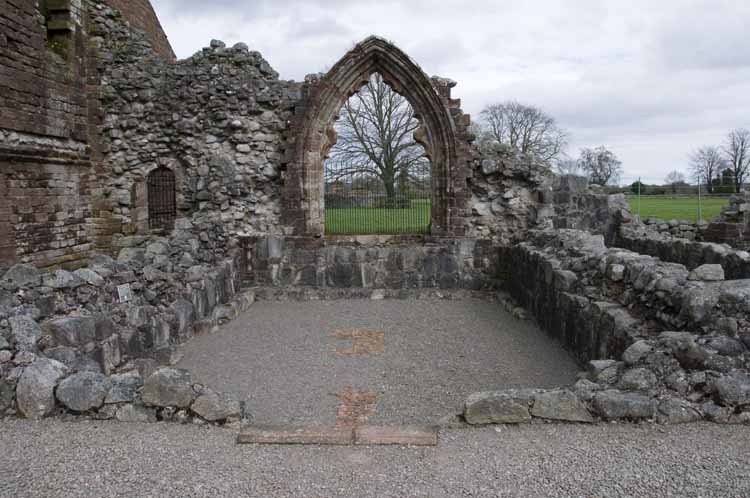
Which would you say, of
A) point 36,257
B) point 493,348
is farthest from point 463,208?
point 36,257

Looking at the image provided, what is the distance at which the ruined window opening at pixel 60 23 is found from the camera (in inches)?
384

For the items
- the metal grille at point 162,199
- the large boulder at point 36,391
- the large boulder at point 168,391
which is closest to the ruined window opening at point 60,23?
the metal grille at point 162,199

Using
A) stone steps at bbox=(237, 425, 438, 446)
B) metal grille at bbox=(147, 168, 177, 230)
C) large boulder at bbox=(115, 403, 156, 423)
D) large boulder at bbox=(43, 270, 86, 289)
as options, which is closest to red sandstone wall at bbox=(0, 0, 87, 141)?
metal grille at bbox=(147, 168, 177, 230)

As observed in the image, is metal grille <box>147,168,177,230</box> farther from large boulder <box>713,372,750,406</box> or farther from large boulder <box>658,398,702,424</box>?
large boulder <box>713,372,750,406</box>

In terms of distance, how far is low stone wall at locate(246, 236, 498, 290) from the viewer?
9.48 meters

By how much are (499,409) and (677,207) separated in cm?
2148

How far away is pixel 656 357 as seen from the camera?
368cm

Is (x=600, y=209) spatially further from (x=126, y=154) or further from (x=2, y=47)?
(x=2, y=47)

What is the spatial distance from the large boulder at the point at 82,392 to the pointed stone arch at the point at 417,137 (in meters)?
6.05

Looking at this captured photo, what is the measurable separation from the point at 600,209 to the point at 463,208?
2655 mm

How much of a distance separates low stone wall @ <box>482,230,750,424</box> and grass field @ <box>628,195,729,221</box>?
12.5m

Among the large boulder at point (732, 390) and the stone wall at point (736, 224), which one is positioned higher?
the stone wall at point (736, 224)

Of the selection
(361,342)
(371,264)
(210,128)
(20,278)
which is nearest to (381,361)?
(361,342)

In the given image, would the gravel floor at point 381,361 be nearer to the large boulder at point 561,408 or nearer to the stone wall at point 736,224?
the large boulder at point 561,408
